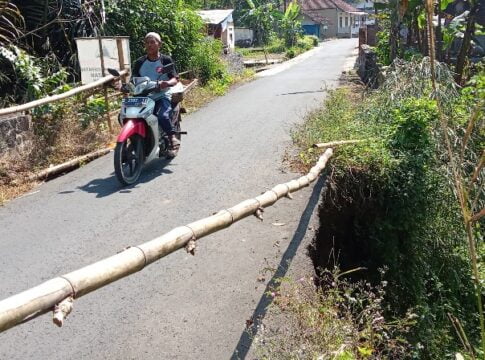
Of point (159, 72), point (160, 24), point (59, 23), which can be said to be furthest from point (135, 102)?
point (160, 24)

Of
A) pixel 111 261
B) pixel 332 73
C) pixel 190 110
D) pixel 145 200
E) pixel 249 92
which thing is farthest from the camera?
pixel 332 73

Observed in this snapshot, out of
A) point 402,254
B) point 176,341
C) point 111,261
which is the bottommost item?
point 402,254

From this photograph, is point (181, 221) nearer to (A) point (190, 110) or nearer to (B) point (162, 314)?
(B) point (162, 314)

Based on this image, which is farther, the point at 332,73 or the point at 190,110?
the point at 332,73

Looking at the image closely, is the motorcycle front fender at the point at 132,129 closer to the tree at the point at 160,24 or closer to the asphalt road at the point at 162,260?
the asphalt road at the point at 162,260

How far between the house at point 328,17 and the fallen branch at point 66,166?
2431 inches

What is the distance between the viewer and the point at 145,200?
606 centimetres

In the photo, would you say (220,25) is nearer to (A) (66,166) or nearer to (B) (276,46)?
(B) (276,46)

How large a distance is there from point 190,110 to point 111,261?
1076 centimetres

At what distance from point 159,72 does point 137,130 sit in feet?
3.02

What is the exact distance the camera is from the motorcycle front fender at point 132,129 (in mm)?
6238

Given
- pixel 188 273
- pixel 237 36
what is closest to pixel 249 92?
pixel 188 273

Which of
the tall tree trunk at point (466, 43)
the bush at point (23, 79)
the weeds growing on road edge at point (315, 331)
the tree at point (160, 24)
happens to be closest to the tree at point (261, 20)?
the tree at point (160, 24)

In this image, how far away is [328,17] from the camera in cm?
7044
